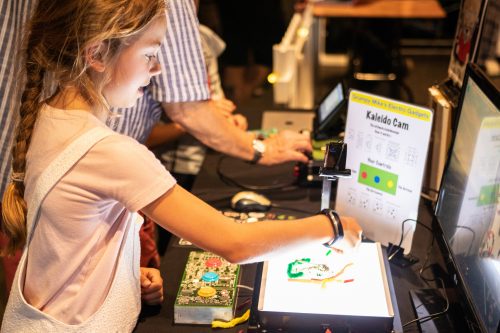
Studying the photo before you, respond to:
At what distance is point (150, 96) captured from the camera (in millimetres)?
1800

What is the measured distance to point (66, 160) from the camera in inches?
42.4

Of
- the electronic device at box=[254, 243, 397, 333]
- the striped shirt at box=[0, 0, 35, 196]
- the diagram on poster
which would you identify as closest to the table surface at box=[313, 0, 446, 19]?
the diagram on poster

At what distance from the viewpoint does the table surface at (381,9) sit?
13.6 feet

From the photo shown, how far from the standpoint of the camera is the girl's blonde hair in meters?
1.09

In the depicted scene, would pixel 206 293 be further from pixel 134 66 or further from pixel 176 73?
pixel 176 73

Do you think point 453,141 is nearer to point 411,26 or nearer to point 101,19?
point 101,19

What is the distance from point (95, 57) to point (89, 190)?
0.76 ft

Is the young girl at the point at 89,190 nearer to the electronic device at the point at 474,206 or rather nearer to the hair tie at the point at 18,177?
the hair tie at the point at 18,177

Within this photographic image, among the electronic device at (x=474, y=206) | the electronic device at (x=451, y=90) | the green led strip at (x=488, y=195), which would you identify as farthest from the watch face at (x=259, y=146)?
the green led strip at (x=488, y=195)

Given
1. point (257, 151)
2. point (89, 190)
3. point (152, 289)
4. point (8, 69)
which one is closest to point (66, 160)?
point (89, 190)

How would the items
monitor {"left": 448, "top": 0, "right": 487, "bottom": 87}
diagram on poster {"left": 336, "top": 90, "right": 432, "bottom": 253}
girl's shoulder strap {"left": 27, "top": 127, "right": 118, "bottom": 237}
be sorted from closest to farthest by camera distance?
girl's shoulder strap {"left": 27, "top": 127, "right": 118, "bottom": 237}, diagram on poster {"left": 336, "top": 90, "right": 432, "bottom": 253}, monitor {"left": 448, "top": 0, "right": 487, "bottom": 87}

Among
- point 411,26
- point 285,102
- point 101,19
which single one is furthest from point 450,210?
point 411,26

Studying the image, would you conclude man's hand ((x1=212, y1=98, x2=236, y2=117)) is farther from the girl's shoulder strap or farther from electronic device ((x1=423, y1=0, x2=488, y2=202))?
the girl's shoulder strap

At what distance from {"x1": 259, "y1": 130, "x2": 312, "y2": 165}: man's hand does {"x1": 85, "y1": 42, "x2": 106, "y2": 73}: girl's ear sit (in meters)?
0.94
